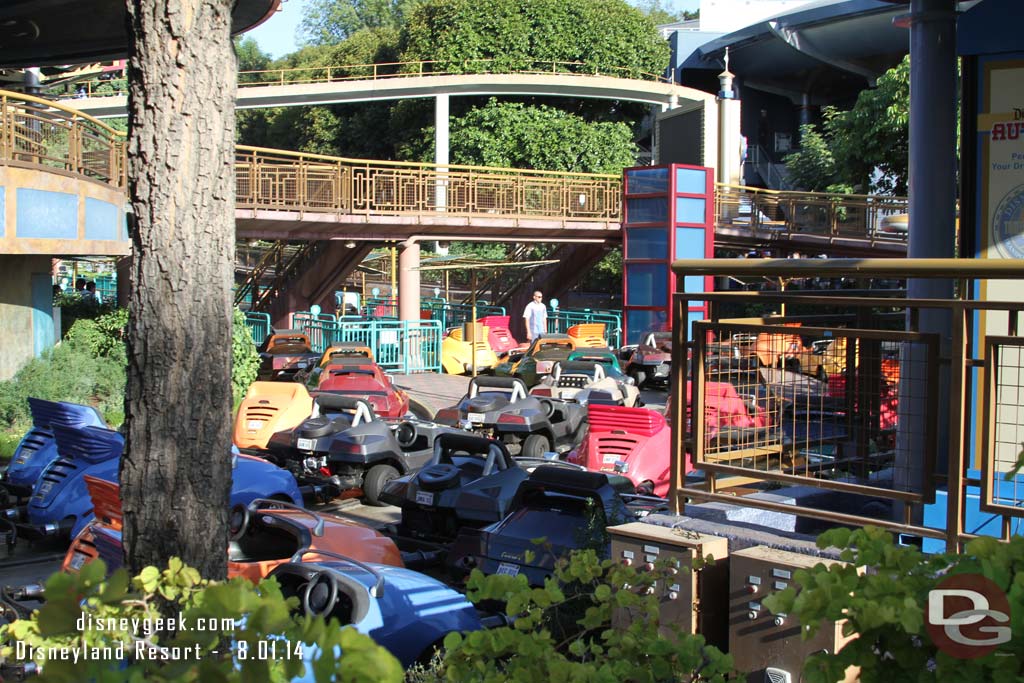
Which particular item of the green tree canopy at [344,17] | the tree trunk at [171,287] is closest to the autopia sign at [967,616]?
the tree trunk at [171,287]

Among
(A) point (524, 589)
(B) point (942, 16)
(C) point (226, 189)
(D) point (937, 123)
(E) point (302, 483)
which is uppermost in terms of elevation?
(B) point (942, 16)

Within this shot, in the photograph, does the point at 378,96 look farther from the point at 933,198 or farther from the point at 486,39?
the point at 933,198

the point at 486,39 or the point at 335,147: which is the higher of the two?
the point at 486,39

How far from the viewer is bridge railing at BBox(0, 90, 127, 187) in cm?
1432

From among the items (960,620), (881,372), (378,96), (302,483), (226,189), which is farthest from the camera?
(378,96)

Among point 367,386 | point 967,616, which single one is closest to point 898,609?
point 967,616

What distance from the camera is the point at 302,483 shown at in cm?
1080

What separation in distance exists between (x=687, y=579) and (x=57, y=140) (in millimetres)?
14995

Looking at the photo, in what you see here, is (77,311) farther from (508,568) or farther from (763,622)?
(763,622)

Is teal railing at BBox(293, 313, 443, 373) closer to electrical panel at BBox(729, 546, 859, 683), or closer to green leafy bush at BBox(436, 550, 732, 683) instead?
electrical panel at BBox(729, 546, 859, 683)

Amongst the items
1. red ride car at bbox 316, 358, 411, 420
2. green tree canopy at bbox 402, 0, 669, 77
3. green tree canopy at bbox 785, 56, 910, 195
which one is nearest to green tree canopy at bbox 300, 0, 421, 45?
green tree canopy at bbox 402, 0, 669, 77

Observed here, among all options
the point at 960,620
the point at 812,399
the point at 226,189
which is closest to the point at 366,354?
the point at 812,399

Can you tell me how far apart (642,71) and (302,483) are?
34.7 m

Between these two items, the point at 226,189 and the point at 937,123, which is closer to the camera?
the point at 226,189
